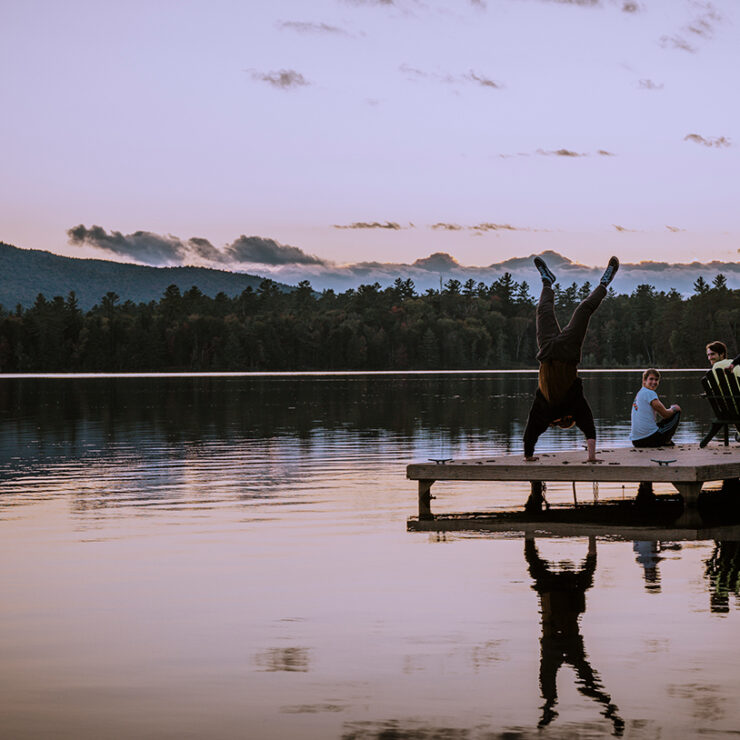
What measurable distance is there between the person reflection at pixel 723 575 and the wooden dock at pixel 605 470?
190 cm

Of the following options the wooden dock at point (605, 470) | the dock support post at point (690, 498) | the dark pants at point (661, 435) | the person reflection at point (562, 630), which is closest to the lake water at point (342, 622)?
the person reflection at point (562, 630)

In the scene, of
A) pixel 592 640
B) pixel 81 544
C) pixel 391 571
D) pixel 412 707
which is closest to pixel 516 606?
pixel 592 640

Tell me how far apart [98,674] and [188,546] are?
21.1 feet

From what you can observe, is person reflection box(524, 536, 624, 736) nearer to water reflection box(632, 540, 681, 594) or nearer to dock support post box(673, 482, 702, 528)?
water reflection box(632, 540, 681, 594)

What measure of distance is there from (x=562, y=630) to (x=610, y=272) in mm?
8762

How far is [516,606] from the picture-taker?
1148cm

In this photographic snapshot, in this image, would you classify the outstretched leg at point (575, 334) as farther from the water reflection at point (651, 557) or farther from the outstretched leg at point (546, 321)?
the water reflection at point (651, 557)

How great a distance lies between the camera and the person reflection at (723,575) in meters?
11.5

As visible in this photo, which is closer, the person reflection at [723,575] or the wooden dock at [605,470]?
the person reflection at [723,575]

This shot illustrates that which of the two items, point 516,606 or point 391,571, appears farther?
point 391,571

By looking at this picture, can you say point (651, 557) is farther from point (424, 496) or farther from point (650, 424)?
point (650, 424)

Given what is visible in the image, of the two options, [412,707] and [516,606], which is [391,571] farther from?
[412,707]

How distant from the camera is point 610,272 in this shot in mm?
18266

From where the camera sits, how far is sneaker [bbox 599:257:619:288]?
17759mm
